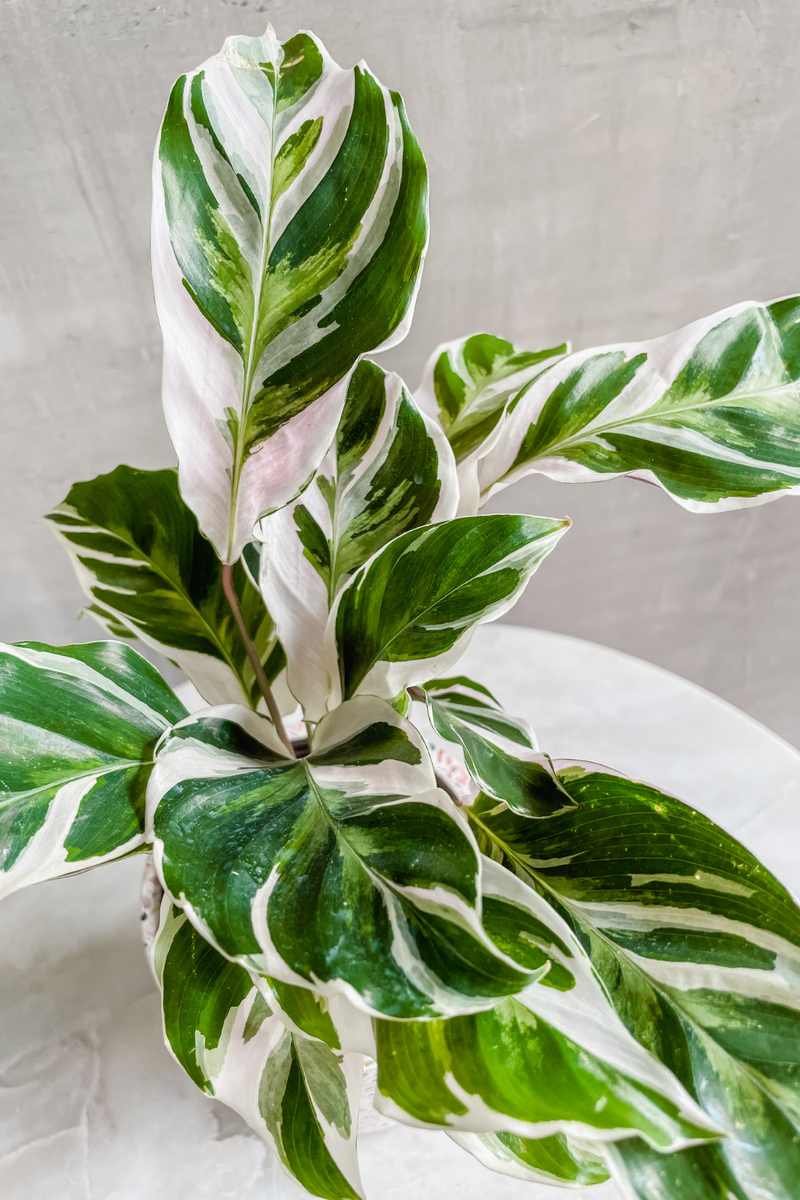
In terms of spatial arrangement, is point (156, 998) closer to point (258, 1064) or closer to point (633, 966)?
point (258, 1064)

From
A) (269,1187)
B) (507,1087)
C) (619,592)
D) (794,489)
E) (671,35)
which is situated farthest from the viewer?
(619,592)

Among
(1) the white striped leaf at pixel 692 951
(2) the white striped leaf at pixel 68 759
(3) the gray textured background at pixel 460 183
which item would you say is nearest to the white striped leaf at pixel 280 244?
A: (2) the white striped leaf at pixel 68 759

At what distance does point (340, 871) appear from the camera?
13.7 inches

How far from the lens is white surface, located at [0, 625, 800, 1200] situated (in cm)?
58

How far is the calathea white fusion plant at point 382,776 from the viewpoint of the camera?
13.4 inches

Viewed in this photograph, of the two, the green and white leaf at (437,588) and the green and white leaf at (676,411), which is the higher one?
the green and white leaf at (676,411)

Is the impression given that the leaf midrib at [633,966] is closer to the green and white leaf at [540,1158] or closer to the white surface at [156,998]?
the green and white leaf at [540,1158]

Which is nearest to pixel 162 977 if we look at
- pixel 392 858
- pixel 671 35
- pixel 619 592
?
pixel 392 858

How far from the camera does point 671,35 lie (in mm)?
816

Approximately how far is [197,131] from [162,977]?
1.28ft

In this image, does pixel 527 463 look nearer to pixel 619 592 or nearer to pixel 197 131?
pixel 197 131

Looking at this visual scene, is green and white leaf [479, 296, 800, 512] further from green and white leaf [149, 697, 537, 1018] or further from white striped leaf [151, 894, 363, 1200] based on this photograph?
white striped leaf [151, 894, 363, 1200]

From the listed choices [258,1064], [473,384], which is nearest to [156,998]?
[258,1064]

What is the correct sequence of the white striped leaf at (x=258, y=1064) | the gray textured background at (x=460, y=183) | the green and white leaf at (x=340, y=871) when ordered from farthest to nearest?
the gray textured background at (x=460, y=183) < the white striped leaf at (x=258, y=1064) < the green and white leaf at (x=340, y=871)
